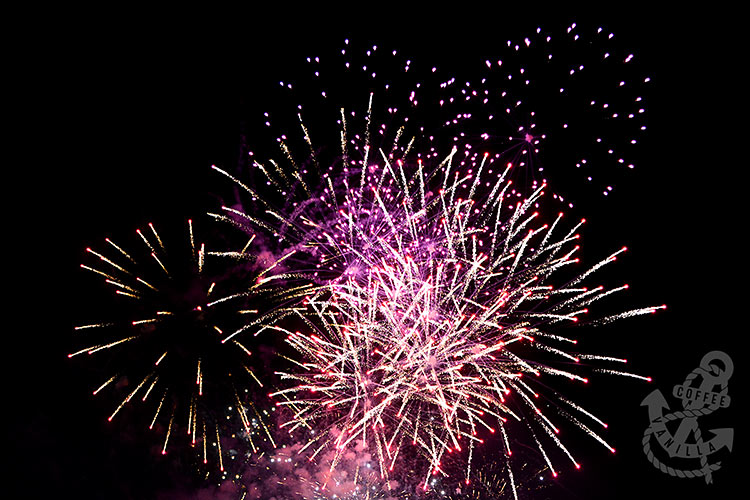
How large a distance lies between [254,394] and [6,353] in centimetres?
307

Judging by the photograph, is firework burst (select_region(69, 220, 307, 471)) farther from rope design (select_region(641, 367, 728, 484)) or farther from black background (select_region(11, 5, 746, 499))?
rope design (select_region(641, 367, 728, 484))

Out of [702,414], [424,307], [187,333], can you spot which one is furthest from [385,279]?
[702,414]

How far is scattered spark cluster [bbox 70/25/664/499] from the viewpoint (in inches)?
212

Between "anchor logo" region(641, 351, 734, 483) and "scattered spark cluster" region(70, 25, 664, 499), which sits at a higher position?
"scattered spark cluster" region(70, 25, 664, 499)

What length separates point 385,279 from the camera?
5445mm

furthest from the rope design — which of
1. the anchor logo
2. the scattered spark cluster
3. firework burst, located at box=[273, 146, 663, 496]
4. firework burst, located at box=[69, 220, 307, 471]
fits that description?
firework burst, located at box=[69, 220, 307, 471]

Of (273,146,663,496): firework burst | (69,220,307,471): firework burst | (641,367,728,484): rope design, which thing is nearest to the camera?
(273,146,663,496): firework burst

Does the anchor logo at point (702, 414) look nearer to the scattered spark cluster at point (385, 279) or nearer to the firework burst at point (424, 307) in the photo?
the scattered spark cluster at point (385, 279)

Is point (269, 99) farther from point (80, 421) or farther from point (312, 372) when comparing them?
point (80, 421)

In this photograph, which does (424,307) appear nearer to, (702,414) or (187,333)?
(187,333)

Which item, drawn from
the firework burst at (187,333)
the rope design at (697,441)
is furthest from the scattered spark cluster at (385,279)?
the rope design at (697,441)

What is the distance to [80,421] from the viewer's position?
583cm

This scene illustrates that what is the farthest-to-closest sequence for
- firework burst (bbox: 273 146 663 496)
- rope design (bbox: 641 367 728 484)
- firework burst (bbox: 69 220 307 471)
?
rope design (bbox: 641 367 728 484) → firework burst (bbox: 69 220 307 471) → firework burst (bbox: 273 146 663 496)

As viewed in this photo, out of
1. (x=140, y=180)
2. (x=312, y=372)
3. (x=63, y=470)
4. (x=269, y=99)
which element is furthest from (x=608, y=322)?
(x=63, y=470)
